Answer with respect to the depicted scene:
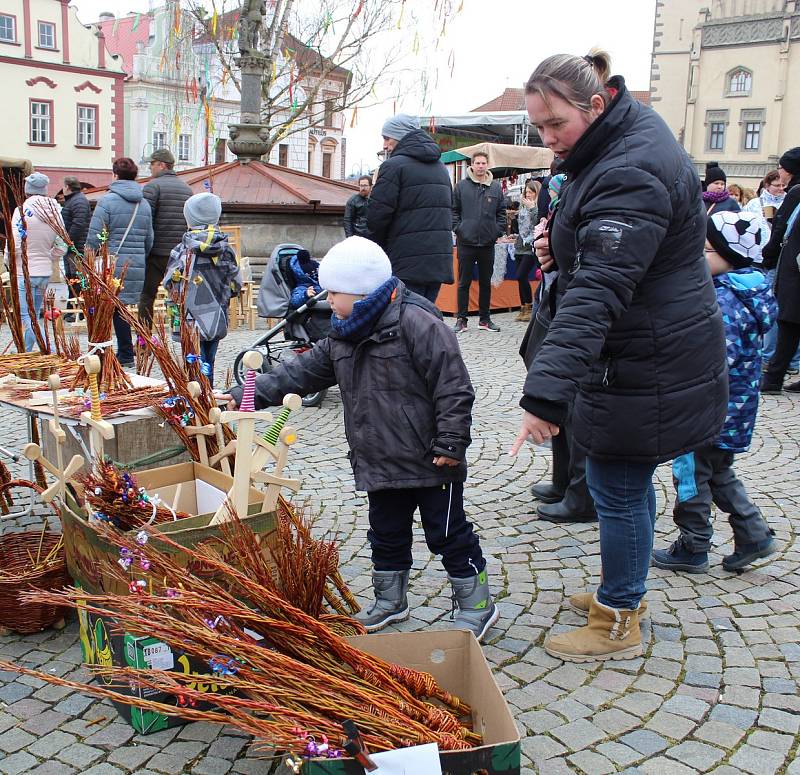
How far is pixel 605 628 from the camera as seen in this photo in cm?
329

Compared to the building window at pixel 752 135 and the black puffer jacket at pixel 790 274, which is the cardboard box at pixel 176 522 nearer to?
the black puffer jacket at pixel 790 274

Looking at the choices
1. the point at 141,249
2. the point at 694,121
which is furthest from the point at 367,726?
the point at 694,121

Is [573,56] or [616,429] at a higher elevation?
[573,56]

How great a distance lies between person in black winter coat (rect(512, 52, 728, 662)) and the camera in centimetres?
258

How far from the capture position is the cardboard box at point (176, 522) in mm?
2840

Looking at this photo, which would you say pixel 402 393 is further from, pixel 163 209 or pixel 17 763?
pixel 163 209

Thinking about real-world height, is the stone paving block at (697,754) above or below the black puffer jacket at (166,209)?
below

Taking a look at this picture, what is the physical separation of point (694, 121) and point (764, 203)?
44.3m

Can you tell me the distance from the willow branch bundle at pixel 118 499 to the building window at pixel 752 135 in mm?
51384

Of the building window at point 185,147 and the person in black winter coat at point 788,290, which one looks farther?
the building window at point 185,147

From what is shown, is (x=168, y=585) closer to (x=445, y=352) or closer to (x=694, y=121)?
(x=445, y=352)

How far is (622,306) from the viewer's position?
2.62m

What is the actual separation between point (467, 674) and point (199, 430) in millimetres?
1383

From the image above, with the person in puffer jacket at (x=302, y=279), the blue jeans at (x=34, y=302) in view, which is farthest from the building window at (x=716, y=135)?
the person in puffer jacket at (x=302, y=279)
